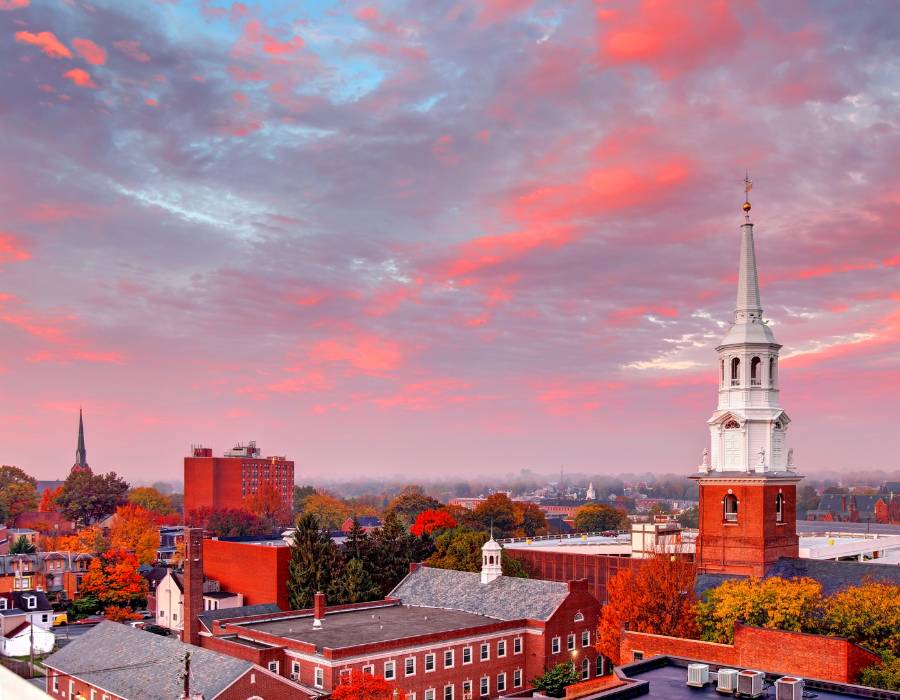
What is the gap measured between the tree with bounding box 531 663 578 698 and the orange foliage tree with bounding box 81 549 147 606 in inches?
2069

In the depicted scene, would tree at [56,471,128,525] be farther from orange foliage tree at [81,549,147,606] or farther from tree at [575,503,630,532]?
tree at [575,503,630,532]

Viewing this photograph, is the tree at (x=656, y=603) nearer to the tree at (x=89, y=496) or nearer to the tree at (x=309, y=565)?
the tree at (x=309, y=565)

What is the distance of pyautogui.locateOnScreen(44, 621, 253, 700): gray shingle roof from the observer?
46.1 metres

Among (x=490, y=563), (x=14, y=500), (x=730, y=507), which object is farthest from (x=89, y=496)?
(x=730, y=507)

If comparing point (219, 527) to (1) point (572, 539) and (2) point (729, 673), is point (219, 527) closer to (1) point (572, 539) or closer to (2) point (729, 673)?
(1) point (572, 539)

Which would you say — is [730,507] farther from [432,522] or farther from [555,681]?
[432,522]

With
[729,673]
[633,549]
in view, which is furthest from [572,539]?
[729,673]

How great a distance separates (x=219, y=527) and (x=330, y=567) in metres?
89.4

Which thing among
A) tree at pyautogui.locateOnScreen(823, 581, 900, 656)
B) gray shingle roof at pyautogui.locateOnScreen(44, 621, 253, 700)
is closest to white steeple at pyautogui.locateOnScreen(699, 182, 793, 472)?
tree at pyautogui.locateOnScreen(823, 581, 900, 656)

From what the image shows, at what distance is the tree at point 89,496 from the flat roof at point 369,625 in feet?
377

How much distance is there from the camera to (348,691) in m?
47.9

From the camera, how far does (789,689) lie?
30.8 metres

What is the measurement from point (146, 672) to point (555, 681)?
2609 cm

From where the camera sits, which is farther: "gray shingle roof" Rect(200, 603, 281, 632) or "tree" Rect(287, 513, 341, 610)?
"tree" Rect(287, 513, 341, 610)
